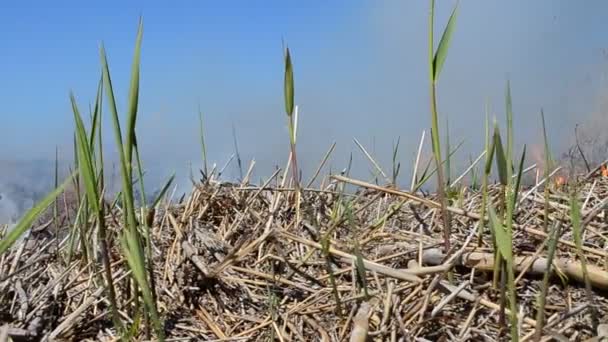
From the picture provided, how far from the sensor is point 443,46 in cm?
121

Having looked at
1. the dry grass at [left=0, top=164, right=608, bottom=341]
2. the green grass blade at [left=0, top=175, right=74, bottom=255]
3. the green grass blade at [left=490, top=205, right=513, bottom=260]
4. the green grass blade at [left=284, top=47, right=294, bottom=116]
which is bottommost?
the dry grass at [left=0, top=164, right=608, bottom=341]

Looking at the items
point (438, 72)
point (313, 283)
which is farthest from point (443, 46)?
point (313, 283)

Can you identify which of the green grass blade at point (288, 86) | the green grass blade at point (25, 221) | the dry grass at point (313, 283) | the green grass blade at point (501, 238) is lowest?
the dry grass at point (313, 283)

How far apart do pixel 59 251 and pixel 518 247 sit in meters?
0.91

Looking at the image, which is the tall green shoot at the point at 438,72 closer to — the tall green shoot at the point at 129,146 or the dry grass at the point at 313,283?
the dry grass at the point at 313,283

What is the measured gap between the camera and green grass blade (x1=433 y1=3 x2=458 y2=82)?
1.21 meters

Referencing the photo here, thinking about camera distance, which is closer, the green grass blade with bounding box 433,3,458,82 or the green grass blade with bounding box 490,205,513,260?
the green grass blade with bounding box 490,205,513,260

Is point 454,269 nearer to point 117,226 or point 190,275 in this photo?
point 190,275

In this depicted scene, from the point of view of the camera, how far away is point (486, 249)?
125 cm

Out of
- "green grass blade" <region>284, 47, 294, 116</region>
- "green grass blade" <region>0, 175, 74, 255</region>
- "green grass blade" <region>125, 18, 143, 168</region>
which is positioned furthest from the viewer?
"green grass blade" <region>284, 47, 294, 116</region>

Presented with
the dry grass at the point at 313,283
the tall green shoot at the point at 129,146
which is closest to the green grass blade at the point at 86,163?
the tall green shoot at the point at 129,146

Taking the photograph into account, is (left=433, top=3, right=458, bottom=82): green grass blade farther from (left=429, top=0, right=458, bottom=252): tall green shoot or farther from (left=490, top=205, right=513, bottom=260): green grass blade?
(left=490, top=205, right=513, bottom=260): green grass blade

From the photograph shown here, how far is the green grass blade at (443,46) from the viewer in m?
1.21

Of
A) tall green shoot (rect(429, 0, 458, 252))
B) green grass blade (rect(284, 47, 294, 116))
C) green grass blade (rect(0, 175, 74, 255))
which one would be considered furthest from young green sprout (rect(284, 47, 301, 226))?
green grass blade (rect(0, 175, 74, 255))
